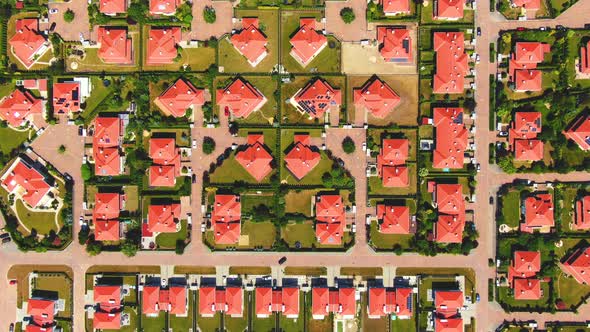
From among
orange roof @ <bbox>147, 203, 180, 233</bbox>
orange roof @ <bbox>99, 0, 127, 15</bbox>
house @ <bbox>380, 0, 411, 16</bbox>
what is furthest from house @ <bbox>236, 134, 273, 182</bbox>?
orange roof @ <bbox>99, 0, 127, 15</bbox>

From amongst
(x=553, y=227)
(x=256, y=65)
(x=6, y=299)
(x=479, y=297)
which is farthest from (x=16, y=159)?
(x=553, y=227)

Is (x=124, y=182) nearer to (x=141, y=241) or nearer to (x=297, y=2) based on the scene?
(x=141, y=241)

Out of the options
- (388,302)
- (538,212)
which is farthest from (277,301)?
(538,212)

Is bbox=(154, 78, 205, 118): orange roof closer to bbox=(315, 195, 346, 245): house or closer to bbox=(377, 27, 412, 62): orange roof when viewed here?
bbox=(315, 195, 346, 245): house

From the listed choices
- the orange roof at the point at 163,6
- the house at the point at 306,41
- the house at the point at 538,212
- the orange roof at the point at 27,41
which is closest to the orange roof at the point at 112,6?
the orange roof at the point at 163,6

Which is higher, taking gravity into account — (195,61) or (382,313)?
(195,61)

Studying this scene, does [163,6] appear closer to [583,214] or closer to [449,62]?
[449,62]
